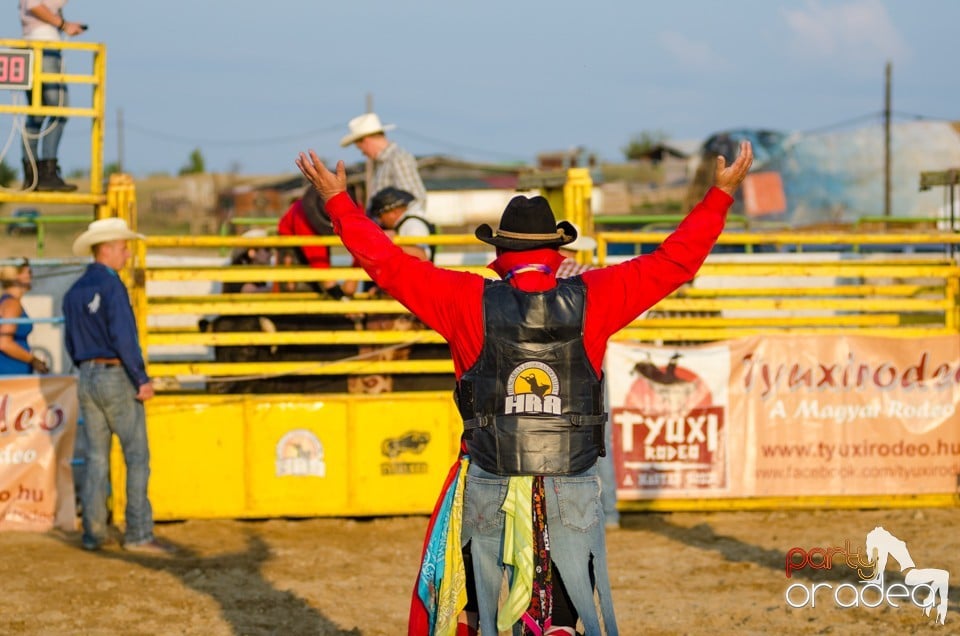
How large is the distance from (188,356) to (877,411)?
694 centimetres

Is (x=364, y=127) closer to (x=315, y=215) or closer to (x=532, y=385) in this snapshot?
(x=315, y=215)

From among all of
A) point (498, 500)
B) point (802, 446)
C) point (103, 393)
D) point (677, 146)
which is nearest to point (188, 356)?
point (103, 393)

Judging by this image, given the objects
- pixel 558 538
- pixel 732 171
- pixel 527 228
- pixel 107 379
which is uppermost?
pixel 732 171

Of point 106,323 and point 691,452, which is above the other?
point 106,323

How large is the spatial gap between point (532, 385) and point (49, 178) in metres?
6.36

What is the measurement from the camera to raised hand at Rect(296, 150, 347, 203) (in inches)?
177

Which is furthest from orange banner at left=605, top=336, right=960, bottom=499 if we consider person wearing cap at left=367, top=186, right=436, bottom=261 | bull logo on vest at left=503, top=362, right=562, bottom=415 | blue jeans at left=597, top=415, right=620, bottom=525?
bull logo on vest at left=503, top=362, right=562, bottom=415

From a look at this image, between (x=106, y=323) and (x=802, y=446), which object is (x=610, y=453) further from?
(x=106, y=323)

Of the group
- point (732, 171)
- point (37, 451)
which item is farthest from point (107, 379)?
point (732, 171)

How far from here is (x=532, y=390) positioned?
4.38 metres

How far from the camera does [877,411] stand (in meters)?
9.88

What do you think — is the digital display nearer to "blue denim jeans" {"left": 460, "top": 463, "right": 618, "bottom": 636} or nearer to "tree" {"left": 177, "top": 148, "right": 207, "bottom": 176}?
"blue denim jeans" {"left": 460, "top": 463, "right": 618, "bottom": 636}

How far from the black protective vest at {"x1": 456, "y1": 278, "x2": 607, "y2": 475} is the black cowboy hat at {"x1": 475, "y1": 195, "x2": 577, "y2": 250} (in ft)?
0.56

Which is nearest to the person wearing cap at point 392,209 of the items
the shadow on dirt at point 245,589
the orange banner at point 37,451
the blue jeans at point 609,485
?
the blue jeans at point 609,485
